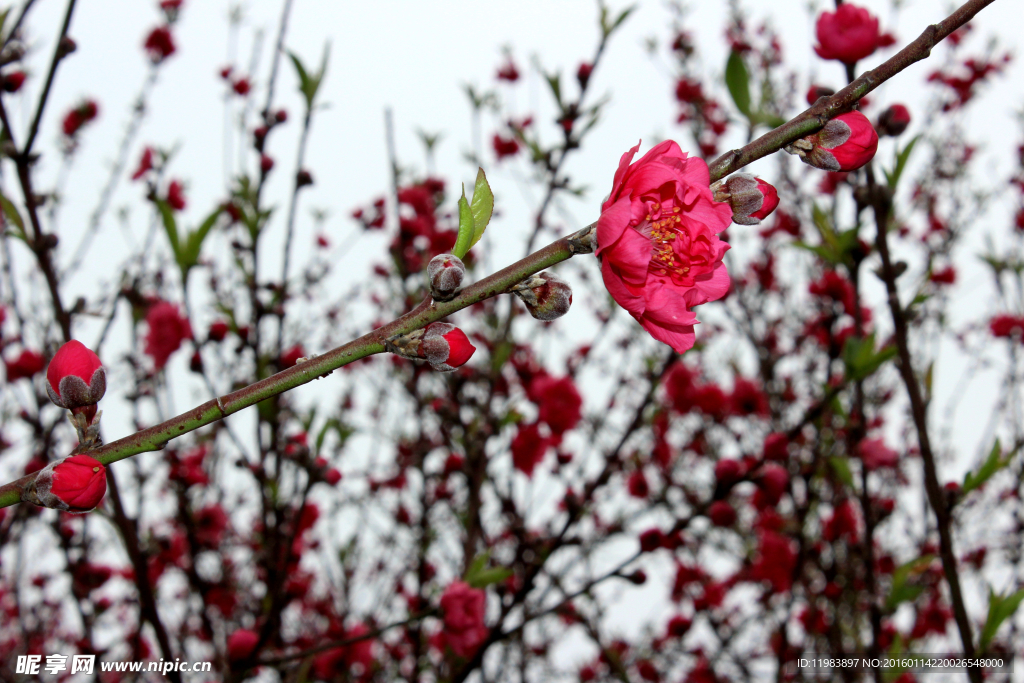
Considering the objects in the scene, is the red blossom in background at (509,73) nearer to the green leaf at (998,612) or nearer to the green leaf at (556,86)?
the green leaf at (556,86)

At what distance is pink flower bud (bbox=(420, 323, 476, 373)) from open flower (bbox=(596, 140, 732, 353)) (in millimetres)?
198

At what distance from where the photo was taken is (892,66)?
814mm

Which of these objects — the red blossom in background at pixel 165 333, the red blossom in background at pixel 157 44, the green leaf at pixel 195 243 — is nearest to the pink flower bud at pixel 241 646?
the green leaf at pixel 195 243

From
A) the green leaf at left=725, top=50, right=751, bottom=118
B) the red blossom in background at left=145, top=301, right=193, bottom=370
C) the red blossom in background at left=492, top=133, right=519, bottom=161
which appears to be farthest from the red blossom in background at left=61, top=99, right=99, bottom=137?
the green leaf at left=725, top=50, right=751, bottom=118

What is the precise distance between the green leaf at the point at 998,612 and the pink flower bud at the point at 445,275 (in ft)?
5.44

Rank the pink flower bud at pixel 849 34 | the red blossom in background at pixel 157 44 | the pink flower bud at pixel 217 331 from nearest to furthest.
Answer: the pink flower bud at pixel 849 34 → the pink flower bud at pixel 217 331 → the red blossom in background at pixel 157 44

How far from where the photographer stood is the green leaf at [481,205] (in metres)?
0.80

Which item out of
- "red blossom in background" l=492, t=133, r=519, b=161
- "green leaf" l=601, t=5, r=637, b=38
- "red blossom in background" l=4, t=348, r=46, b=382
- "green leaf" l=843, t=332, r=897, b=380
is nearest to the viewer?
"green leaf" l=843, t=332, r=897, b=380

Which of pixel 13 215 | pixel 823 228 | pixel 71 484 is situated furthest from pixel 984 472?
pixel 13 215

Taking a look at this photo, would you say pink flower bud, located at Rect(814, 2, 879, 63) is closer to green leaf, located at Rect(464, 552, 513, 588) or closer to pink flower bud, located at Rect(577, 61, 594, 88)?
pink flower bud, located at Rect(577, 61, 594, 88)

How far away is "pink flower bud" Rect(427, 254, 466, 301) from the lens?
2.35 feet

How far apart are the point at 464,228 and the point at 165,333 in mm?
2316

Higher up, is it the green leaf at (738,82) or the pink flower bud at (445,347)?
the green leaf at (738,82)

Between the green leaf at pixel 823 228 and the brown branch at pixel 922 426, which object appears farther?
the green leaf at pixel 823 228
